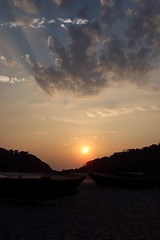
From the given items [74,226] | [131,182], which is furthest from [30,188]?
[131,182]

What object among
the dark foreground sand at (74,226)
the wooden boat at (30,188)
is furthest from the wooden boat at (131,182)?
the dark foreground sand at (74,226)

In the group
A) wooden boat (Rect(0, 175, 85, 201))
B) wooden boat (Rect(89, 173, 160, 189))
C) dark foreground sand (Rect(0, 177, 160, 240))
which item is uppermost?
wooden boat (Rect(89, 173, 160, 189))

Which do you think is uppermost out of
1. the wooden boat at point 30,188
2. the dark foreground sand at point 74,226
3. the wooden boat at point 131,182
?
the wooden boat at point 131,182

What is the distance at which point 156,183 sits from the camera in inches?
2527

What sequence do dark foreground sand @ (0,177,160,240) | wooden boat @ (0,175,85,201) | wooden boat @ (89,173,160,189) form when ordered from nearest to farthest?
1. dark foreground sand @ (0,177,160,240)
2. wooden boat @ (0,175,85,201)
3. wooden boat @ (89,173,160,189)

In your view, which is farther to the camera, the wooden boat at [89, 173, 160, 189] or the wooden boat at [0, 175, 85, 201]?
the wooden boat at [89, 173, 160, 189]

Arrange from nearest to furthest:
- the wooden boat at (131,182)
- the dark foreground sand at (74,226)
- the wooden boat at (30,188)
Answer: the dark foreground sand at (74,226)
the wooden boat at (30,188)
the wooden boat at (131,182)

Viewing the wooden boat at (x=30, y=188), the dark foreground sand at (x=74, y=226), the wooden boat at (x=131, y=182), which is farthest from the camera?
the wooden boat at (x=131, y=182)

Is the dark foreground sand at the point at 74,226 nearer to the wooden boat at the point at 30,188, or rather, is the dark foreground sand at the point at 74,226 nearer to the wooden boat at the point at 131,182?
the wooden boat at the point at 30,188

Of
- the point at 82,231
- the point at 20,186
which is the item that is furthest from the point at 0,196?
the point at 82,231

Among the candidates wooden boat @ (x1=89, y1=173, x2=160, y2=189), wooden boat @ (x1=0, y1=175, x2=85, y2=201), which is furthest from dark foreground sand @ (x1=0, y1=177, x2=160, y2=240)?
wooden boat @ (x1=89, y1=173, x2=160, y2=189)

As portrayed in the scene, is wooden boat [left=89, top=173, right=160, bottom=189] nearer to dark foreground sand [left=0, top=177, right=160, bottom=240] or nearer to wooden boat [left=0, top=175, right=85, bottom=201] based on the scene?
wooden boat [left=0, top=175, right=85, bottom=201]

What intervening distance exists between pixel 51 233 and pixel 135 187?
46.0 m

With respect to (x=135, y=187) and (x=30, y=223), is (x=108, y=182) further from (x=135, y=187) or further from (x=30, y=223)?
(x=30, y=223)
